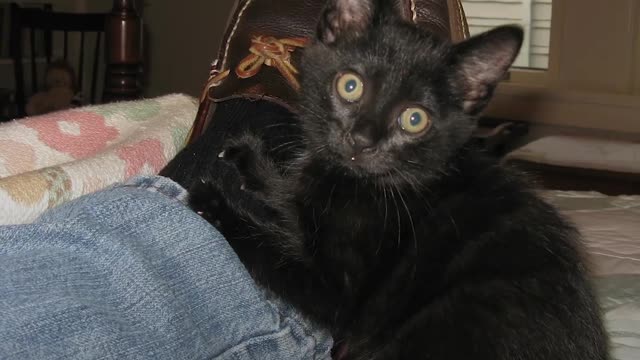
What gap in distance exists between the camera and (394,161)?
122 centimetres

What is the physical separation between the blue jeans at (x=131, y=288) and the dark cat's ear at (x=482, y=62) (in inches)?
19.3

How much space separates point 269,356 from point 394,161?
0.38m

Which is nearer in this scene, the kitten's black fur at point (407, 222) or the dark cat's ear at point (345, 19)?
the kitten's black fur at point (407, 222)

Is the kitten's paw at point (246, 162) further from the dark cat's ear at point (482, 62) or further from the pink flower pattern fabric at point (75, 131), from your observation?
the dark cat's ear at point (482, 62)

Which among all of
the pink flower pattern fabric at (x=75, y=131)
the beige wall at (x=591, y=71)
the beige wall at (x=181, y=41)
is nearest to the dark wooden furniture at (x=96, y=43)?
the beige wall at (x=181, y=41)

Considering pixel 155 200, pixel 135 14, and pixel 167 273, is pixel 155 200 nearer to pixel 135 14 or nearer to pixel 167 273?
pixel 167 273

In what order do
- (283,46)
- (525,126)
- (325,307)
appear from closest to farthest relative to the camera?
(325,307)
(283,46)
(525,126)

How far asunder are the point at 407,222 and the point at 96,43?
4008 mm

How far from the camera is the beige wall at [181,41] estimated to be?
5031 millimetres

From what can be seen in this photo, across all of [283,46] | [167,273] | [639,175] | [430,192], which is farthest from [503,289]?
[639,175]

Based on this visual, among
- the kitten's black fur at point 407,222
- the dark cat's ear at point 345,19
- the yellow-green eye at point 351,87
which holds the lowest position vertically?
the kitten's black fur at point 407,222

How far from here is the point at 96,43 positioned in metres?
4.78

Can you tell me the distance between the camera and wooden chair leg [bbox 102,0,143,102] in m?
2.06

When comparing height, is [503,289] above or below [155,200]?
below
